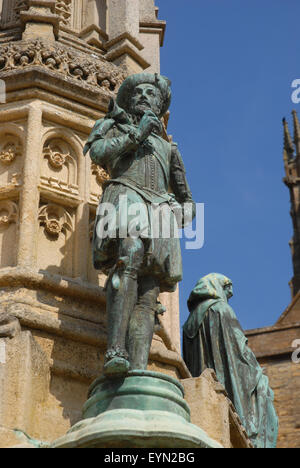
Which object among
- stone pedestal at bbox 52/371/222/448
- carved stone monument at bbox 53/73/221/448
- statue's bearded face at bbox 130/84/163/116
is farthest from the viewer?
statue's bearded face at bbox 130/84/163/116

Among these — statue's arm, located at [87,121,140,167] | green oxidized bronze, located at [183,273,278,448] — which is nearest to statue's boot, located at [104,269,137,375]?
statue's arm, located at [87,121,140,167]

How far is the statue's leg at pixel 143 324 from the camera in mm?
7883

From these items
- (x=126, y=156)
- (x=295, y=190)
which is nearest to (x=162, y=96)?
(x=126, y=156)

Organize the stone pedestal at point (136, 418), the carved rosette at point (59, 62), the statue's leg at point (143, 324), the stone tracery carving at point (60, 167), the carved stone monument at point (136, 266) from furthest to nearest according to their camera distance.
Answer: the carved rosette at point (59, 62) → the stone tracery carving at point (60, 167) → the statue's leg at point (143, 324) → the carved stone monument at point (136, 266) → the stone pedestal at point (136, 418)

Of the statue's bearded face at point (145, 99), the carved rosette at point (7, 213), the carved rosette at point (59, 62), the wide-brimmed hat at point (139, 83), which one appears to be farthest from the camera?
the carved rosette at point (59, 62)

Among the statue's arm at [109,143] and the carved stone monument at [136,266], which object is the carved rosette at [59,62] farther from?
the statue's arm at [109,143]

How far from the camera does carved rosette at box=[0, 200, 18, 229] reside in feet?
31.7

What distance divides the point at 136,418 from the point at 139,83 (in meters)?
2.99

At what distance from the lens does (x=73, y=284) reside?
9289 mm

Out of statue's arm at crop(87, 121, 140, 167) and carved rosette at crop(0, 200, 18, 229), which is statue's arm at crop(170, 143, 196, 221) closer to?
statue's arm at crop(87, 121, 140, 167)

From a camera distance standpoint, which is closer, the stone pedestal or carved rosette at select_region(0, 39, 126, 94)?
the stone pedestal

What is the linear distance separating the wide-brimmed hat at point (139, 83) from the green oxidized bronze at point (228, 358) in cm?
215

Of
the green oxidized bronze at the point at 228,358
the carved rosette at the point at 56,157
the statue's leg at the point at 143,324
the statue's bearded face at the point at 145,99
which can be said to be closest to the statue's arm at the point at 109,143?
the statue's bearded face at the point at 145,99
